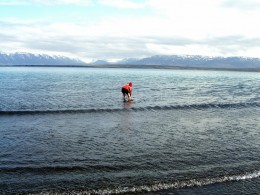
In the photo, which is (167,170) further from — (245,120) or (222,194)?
(245,120)

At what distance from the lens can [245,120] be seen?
84.1 ft

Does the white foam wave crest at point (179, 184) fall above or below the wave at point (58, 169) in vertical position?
below

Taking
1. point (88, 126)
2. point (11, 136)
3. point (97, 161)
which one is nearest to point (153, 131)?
point (88, 126)

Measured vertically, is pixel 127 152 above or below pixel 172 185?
above

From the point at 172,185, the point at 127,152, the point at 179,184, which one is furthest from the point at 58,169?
the point at 179,184

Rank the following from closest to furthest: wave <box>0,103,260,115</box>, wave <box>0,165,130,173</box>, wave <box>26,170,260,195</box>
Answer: wave <box>26,170,260,195</box>
wave <box>0,165,130,173</box>
wave <box>0,103,260,115</box>

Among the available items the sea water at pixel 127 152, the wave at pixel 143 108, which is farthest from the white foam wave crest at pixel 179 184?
the wave at pixel 143 108

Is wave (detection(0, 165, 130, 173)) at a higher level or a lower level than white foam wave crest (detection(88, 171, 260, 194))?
higher

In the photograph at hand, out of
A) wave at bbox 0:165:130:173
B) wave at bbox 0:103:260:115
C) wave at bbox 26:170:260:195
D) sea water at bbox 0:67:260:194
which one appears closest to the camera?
wave at bbox 26:170:260:195

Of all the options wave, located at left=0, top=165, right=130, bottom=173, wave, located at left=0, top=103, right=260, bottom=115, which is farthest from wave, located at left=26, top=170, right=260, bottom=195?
wave, located at left=0, top=103, right=260, bottom=115

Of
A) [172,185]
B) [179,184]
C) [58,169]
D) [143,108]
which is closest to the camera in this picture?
[172,185]

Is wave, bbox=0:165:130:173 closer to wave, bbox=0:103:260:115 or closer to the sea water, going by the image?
the sea water

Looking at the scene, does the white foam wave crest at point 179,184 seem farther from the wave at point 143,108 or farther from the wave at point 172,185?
the wave at point 143,108

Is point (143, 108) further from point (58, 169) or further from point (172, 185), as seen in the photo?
point (172, 185)
